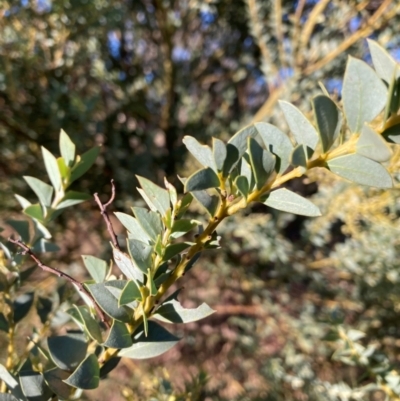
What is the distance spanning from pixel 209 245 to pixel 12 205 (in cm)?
111

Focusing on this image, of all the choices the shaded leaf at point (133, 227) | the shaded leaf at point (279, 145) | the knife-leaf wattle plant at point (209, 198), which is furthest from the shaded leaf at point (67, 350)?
the shaded leaf at point (279, 145)

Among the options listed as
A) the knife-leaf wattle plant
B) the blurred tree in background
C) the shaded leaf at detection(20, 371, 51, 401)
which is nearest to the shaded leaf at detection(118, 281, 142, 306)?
the knife-leaf wattle plant

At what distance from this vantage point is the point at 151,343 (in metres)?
0.32

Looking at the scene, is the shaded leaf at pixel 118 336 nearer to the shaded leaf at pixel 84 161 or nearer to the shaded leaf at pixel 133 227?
the shaded leaf at pixel 133 227

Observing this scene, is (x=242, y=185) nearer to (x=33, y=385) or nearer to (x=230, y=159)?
(x=230, y=159)

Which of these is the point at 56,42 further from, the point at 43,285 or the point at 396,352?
the point at 396,352

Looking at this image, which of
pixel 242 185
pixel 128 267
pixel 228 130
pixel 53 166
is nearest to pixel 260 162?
pixel 242 185

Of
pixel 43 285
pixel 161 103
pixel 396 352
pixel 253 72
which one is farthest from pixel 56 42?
pixel 396 352

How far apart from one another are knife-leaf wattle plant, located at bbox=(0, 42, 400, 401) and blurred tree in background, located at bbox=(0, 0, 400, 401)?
20 centimetres

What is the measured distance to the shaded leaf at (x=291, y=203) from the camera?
0.27 m

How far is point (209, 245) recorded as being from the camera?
0.97ft

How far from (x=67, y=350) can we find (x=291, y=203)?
0.21 m

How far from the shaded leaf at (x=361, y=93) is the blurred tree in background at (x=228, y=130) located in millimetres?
381

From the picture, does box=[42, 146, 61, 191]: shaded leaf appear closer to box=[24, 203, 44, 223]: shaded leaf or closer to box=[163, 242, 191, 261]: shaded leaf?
box=[24, 203, 44, 223]: shaded leaf
